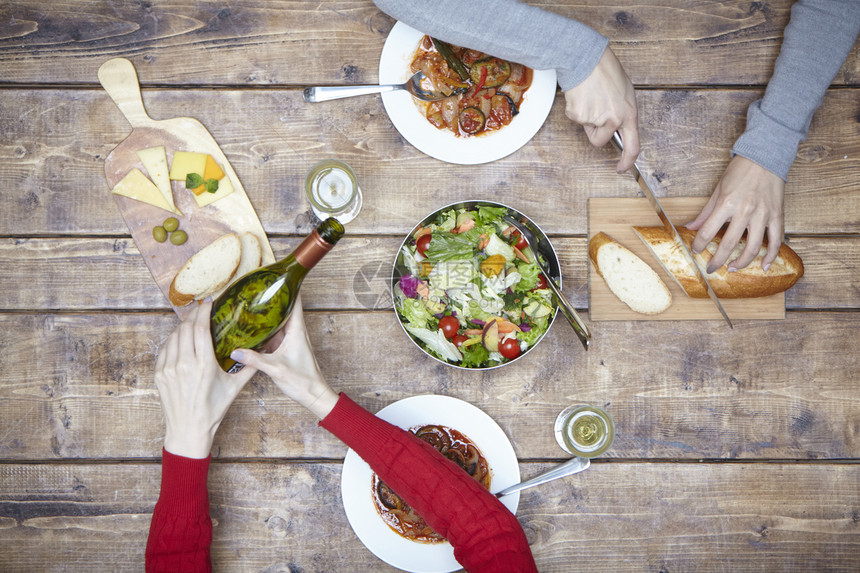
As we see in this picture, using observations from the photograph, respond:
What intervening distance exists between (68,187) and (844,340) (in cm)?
267

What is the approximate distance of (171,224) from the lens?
1814 millimetres

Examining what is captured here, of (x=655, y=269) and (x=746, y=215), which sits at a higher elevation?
(x=746, y=215)

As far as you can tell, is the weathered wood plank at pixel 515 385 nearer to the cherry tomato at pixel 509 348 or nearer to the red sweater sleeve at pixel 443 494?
the cherry tomato at pixel 509 348

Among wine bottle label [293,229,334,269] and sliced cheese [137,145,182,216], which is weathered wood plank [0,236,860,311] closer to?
sliced cheese [137,145,182,216]

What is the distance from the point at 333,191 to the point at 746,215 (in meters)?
1.31

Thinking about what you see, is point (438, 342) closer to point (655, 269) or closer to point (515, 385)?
point (515, 385)

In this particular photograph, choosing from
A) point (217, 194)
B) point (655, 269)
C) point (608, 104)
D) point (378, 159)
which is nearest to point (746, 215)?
point (655, 269)

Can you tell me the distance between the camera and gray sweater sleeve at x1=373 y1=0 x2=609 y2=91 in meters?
1.57

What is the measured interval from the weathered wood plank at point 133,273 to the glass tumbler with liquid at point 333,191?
0.37 feet

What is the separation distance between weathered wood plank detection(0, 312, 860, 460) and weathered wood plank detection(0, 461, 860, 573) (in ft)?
0.26

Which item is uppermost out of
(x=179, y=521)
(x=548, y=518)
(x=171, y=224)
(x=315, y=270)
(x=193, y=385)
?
(x=171, y=224)

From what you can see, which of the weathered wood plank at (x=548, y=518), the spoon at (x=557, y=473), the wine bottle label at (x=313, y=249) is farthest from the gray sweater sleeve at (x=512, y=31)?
the weathered wood plank at (x=548, y=518)

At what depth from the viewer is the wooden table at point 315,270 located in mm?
1869

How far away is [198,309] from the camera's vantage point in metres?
1.59
